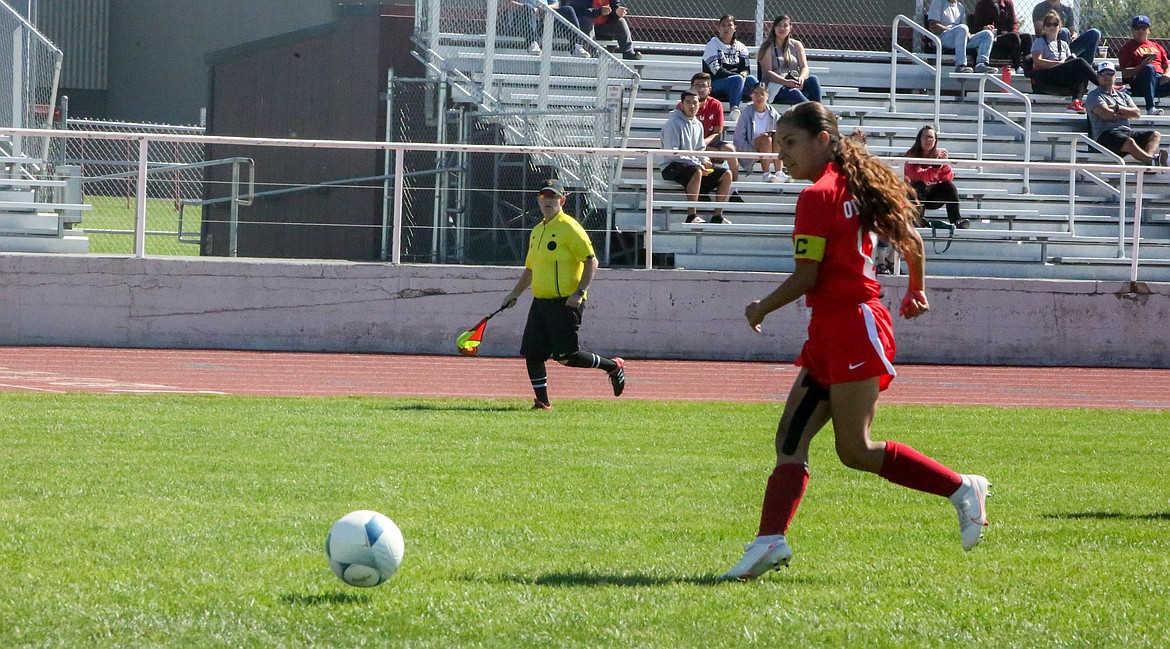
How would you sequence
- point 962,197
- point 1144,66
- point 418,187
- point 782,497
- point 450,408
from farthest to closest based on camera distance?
point 1144,66 < point 962,197 < point 418,187 < point 450,408 < point 782,497

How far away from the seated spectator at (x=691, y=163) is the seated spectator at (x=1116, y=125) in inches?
267

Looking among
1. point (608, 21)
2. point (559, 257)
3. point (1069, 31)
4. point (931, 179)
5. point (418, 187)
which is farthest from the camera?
point (1069, 31)

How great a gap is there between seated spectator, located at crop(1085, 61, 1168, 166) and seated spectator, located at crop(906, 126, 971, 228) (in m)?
4.64

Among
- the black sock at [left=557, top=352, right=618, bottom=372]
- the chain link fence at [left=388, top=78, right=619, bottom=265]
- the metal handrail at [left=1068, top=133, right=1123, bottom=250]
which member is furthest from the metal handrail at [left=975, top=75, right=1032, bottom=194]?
the black sock at [left=557, top=352, right=618, bottom=372]

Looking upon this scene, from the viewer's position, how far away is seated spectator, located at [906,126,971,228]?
1792cm

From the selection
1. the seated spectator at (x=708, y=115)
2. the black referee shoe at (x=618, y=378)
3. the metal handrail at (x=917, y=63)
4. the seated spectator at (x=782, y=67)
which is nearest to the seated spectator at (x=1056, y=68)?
the metal handrail at (x=917, y=63)

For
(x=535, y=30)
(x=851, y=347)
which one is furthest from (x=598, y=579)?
(x=535, y=30)

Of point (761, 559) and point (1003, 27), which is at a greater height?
point (1003, 27)

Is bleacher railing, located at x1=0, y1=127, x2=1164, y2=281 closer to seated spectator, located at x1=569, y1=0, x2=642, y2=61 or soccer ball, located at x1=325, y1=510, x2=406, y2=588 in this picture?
seated spectator, located at x1=569, y1=0, x2=642, y2=61

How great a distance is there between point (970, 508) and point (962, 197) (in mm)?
14684

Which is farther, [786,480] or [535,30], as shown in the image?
[535,30]

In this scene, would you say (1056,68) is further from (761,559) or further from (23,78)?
(761,559)

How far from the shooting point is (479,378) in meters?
15.0

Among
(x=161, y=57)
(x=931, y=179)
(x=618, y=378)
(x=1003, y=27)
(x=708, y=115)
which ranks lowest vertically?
(x=618, y=378)
